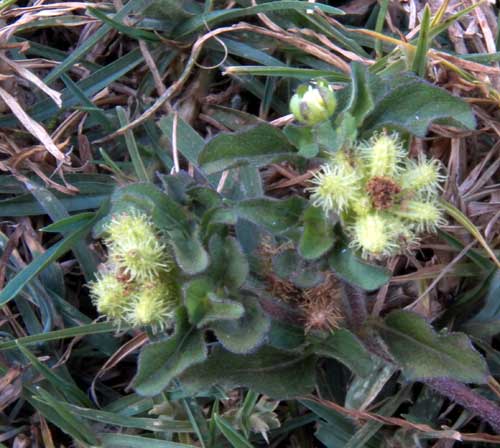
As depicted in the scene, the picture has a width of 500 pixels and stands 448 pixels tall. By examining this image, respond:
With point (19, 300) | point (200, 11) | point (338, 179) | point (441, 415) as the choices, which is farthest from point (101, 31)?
point (441, 415)

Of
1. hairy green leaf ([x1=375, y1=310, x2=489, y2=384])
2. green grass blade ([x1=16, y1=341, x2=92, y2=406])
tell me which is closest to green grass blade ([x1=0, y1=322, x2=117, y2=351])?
green grass blade ([x1=16, y1=341, x2=92, y2=406])

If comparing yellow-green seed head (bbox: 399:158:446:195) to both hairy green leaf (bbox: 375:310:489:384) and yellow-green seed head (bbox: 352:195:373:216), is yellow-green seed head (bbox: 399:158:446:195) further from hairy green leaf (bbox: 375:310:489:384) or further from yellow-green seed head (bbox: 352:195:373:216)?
hairy green leaf (bbox: 375:310:489:384)

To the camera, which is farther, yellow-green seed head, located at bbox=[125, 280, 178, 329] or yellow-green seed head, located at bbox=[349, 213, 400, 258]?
yellow-green seed head, located at bbox=[125, 280, 178, 329]

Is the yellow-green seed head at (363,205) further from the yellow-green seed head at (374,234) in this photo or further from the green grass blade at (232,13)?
the green grass blade at (232,13)

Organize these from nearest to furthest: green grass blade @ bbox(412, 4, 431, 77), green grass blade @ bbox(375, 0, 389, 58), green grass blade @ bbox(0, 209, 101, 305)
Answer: green grass blade @ bbox(412, 4, 431, 77) < green grass blade @ bbox(0, 209, 101, 305) < green grass blade @ bbox(375, 0, 389, 58)

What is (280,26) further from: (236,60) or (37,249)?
(37,249)

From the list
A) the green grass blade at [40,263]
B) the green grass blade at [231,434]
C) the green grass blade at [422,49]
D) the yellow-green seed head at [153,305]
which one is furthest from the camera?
the green grass blade at [40,263]

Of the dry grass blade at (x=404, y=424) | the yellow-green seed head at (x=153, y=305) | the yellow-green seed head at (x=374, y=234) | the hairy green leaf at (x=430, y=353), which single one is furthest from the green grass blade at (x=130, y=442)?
the yellow-green seed head at (x=374, y=234)

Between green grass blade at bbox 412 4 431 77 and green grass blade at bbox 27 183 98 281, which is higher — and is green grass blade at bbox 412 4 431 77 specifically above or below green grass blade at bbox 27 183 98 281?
above
